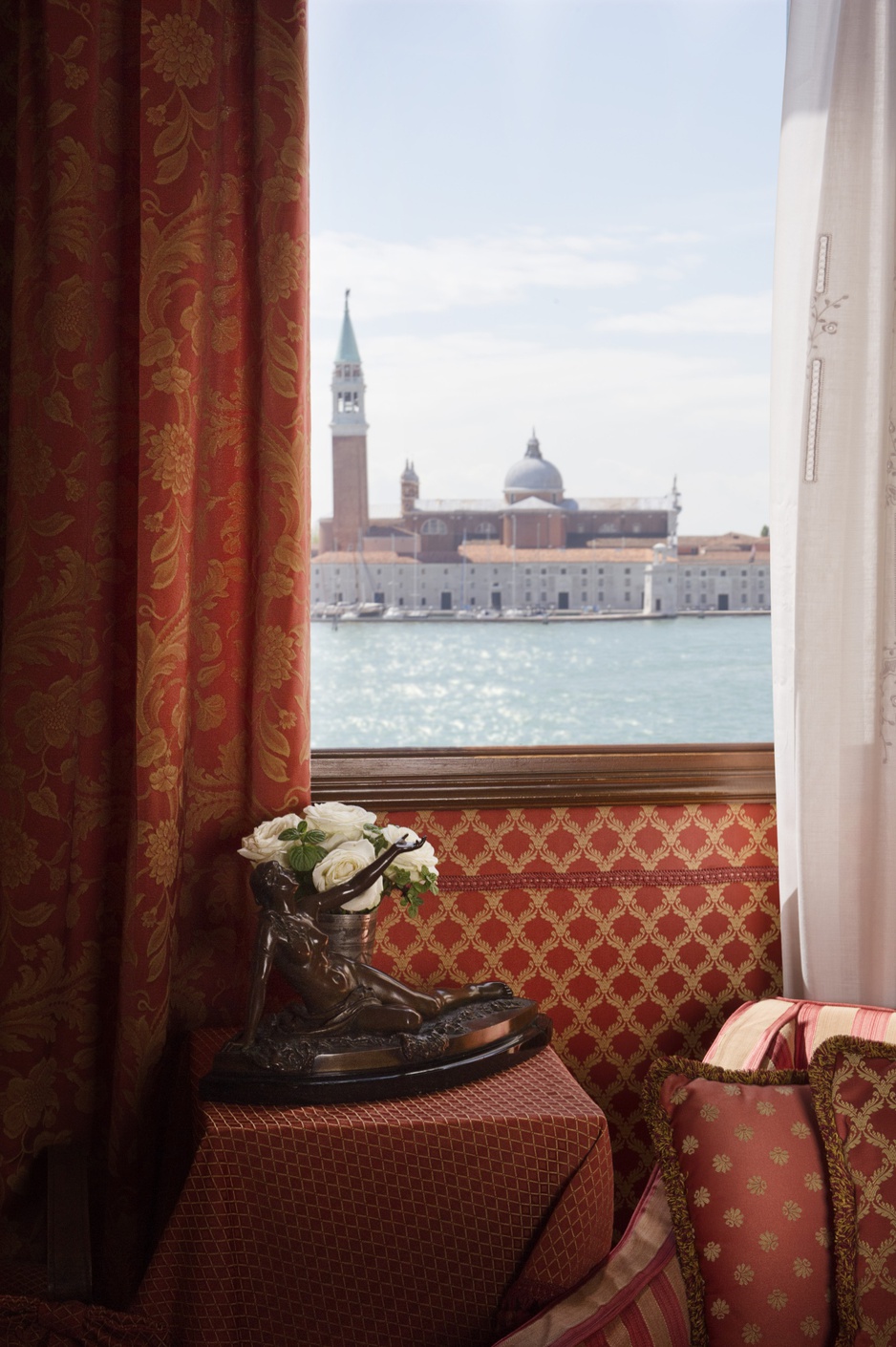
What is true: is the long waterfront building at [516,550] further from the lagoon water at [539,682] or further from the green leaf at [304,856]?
the green leaf at [304,856]

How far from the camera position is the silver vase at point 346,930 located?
5.85ft

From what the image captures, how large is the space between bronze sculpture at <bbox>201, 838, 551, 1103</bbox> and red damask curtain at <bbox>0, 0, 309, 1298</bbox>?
268 millimetres

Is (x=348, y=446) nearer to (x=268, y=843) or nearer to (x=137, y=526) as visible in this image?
(x=137, y=526)

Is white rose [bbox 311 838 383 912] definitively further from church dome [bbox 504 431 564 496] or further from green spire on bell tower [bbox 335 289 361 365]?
green spire on bell tower [bbox 335 289 361 365]

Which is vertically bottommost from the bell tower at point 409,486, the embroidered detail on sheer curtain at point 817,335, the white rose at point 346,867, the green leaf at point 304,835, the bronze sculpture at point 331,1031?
the bronze sculpture at point 331,1031

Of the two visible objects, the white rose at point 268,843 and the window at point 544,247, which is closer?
the white rose at point 268,843

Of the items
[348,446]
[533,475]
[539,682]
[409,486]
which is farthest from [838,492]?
[348,446]

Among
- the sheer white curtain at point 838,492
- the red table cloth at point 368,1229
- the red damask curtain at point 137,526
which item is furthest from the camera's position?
the sheer white curtain at point 838,492

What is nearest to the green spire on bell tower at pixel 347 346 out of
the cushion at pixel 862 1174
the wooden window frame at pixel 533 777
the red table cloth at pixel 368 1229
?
the wooden window frame at pixel 533 777

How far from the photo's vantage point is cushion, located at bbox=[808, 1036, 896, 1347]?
1456 millimetres

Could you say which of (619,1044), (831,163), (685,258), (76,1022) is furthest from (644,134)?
(76,1022)

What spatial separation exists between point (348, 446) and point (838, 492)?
3.24ft

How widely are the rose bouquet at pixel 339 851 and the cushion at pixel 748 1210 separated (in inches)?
20.9

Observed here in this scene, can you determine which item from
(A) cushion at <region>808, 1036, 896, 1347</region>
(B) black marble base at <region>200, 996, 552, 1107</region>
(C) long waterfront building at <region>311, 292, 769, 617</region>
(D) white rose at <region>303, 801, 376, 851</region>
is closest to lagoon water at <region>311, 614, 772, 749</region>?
(C) long waterfront building at <region>311, 292, 769, 617</region>
